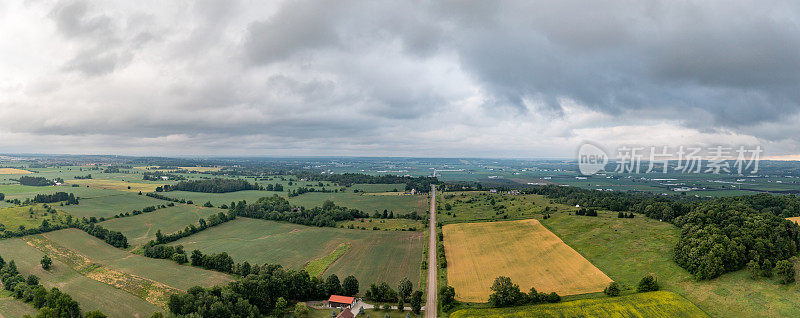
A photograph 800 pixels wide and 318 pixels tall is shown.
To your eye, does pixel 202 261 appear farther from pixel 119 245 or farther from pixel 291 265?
pixel 119 245

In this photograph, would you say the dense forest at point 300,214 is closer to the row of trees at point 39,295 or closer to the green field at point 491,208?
the green field at point 491,208

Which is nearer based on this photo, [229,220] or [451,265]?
[451,265]

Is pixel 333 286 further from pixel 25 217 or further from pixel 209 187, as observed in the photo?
pixel 209 187

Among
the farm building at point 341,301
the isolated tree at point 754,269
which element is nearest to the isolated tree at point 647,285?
the isolated tree at point 754,269

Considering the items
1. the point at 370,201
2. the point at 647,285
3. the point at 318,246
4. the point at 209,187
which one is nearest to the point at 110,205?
the point at 209,187

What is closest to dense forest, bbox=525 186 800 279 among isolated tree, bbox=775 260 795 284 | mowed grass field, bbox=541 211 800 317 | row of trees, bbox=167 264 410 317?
mowed grass field, bbox=541 211 800 317

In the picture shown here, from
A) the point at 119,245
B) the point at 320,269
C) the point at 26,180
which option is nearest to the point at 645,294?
the point at 320,269
